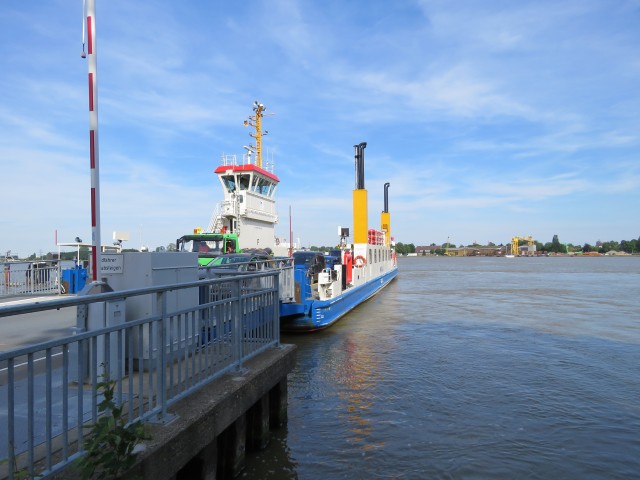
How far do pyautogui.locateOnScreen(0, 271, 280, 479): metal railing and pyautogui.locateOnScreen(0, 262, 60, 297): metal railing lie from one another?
835 cm

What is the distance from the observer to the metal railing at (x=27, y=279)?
12.8 metres

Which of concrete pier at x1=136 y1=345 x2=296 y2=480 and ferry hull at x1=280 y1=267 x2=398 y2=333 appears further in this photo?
ferry hull at x1=280 y1=267 x2=398 y2=333

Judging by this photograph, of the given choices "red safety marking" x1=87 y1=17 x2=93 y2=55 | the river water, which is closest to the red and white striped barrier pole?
"red safety marking" x1=87 y1=17 x2=93 y2=55

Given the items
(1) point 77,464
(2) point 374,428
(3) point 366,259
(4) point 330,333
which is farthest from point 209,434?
(3) point 366,259

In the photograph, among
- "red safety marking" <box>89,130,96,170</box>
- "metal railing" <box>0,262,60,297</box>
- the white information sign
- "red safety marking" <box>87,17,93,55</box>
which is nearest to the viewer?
"red safety marking" <box>89,130,96,170</box>

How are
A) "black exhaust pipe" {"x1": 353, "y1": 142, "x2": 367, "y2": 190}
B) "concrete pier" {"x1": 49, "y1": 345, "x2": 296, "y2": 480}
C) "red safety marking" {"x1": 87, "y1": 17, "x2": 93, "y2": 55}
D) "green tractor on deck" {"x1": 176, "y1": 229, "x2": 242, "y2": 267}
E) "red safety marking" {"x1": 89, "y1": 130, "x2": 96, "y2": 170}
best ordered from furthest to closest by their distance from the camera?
"black exhaust pipe" {"x1": 353, "y1": 142, "x2": 367, "y2": 190}, "green tractor on deck" {"x1": 176, "y1": 229, "x2": 242, "y2": 267}, "red safety marking" {"x1": 87, "y1": 17, "x2": 93, "y2": 55}, "red safety marking" {"x1": 89, "y1": 130, "x2": 96, "y2": 170}, "concrete pier" {"x1": 49, "y1": 345, "x2": 296, "y2": 480}

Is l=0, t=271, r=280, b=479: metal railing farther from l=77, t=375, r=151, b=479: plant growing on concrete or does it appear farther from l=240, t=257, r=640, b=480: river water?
l=240, t=257, r=640, b=480: river water

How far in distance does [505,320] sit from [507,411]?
9894 mm

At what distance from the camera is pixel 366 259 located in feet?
69.9

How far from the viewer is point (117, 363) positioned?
10.7 feet

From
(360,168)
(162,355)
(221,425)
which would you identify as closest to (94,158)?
(162,355)

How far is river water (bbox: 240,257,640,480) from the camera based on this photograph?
17.6ft

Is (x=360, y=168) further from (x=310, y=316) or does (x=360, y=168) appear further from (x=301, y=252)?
(x=310, y=316)

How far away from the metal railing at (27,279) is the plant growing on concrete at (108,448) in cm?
1137
